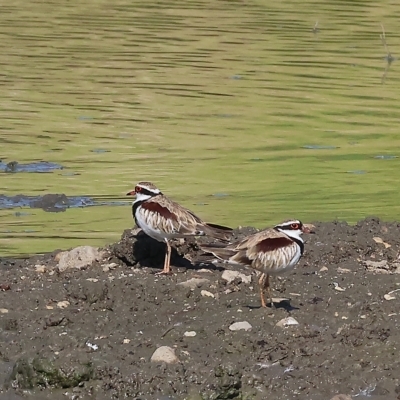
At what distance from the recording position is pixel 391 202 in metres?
13.1

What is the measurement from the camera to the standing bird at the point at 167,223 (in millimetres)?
9016

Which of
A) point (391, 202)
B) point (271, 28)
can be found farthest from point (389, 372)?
point (271, 28)

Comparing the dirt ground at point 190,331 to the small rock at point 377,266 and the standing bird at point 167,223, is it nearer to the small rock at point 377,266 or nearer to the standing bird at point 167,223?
the small rock at point 377,266

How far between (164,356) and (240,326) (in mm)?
690

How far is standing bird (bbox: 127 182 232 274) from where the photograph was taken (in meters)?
9.02

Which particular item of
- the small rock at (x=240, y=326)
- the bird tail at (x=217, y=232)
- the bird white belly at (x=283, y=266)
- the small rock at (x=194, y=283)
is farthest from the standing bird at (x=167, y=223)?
the small rock at (x=240, y=326)

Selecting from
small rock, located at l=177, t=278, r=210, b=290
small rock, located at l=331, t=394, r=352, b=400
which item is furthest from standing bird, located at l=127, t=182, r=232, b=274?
small rock, located at l=331, t=394, r=352, b=400

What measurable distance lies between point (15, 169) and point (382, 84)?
405 inches

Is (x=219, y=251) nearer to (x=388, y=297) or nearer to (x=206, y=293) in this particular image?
(x=206, y=293)

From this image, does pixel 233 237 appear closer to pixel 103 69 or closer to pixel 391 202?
pixel 391 202

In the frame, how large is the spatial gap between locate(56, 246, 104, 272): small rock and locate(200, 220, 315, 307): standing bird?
4.76 ft

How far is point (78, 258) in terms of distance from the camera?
9.41 metres

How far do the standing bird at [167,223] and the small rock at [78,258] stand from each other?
0.57 meters

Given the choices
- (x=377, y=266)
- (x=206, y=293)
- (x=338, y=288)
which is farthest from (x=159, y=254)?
(x=377, y=266)
